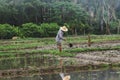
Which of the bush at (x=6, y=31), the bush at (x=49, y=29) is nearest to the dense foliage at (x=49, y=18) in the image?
the bush at (x=49, y=29)

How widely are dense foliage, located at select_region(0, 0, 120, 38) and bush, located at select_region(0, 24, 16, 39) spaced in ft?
4.23

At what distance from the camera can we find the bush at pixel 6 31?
107ft

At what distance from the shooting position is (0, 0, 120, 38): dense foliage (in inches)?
1432

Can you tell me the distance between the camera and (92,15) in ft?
160

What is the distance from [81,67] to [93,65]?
1.74 feet

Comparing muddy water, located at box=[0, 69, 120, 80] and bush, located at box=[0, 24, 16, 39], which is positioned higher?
muddy water, located at box=[0, 69, 120, 80]

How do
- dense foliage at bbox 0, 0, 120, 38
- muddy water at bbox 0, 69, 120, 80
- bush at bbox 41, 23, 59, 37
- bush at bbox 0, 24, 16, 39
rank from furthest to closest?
dense foliage at bbox 0, 0, 120, 38 → bush at bbox 41, 23, 59, 37 → bush at bbox 0, 24, 16, 39 → muddy water at bbox 0, 69, 120, 80

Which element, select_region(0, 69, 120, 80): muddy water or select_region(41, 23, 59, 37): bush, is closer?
select_region(0, 69, 120, 80): muddy water

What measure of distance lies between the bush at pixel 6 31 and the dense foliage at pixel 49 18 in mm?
1288

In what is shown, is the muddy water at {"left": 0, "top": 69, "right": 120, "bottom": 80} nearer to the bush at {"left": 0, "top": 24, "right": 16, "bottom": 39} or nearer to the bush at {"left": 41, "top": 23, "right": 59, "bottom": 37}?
the bush at {"left": 0, "top": 24, "right": 16, "bottom": 39}

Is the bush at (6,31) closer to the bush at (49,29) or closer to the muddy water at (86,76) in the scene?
the bush at (49,29)

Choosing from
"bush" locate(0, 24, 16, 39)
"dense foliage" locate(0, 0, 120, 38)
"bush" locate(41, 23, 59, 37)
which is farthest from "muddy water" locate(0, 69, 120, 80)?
"bush" locate(41, 23, 59, 37)

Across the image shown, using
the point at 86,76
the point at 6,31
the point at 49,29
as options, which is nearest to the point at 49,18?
the point at 49,29

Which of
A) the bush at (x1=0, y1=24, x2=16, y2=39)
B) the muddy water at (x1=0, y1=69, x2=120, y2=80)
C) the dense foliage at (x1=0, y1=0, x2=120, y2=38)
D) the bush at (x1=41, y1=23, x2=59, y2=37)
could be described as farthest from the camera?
the dense foliage at (x1=0, y1=0, x2=120, y2=38)
